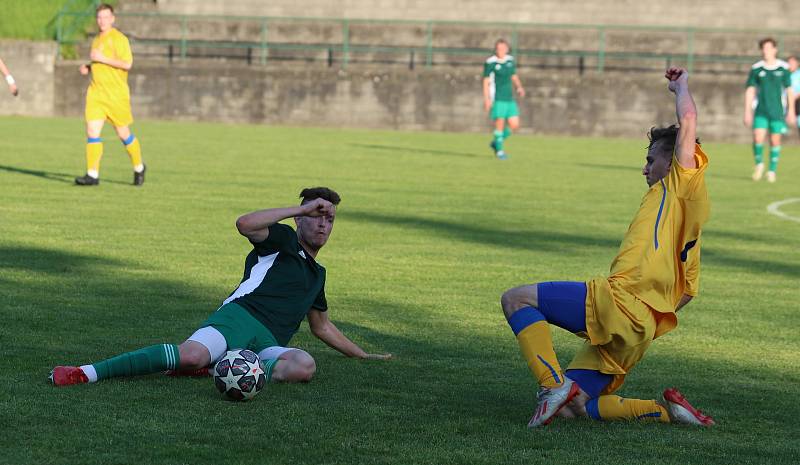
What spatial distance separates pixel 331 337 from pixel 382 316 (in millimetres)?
1472

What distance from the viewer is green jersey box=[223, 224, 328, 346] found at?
6340 mm

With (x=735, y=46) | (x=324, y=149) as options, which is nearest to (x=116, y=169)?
(x=324, y=149)

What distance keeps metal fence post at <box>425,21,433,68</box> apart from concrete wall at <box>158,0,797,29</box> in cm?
174

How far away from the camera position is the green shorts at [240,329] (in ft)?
20.4

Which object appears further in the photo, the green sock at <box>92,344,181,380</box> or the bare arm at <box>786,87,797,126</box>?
the bare arm at <box>786,87,797,126</box>

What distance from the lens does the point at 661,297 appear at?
553cm

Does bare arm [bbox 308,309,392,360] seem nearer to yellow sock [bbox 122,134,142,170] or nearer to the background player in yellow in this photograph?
the background player in yellow

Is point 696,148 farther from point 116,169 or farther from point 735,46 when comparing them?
point 735,46

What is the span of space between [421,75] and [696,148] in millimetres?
27763

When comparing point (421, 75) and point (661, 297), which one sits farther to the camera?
point (421, 75)

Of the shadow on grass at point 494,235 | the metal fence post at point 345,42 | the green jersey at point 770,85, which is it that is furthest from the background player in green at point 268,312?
the metal fence post at point 345,42

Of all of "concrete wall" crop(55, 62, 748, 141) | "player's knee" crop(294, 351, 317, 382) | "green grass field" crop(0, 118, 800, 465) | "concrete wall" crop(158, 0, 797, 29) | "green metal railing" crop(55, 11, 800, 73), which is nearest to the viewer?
"green grass field" crop(0, 118, 800, 465)

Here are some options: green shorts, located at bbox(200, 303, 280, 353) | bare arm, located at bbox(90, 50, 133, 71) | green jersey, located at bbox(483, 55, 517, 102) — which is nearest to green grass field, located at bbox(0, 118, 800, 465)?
green shorts, located at bbox(200, 303, 280, 353)

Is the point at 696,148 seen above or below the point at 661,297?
above
